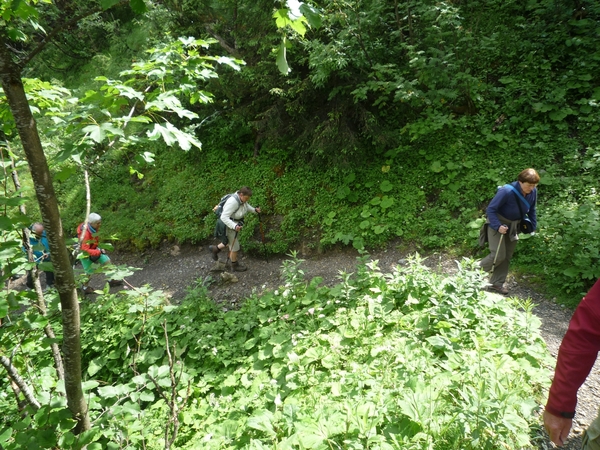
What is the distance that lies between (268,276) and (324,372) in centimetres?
457

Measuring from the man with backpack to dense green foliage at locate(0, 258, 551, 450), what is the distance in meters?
1.68

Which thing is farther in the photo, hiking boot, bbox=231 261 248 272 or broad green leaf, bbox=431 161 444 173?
hiking boot, bbox=231 261 248 272

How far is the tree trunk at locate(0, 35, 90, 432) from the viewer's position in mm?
1399

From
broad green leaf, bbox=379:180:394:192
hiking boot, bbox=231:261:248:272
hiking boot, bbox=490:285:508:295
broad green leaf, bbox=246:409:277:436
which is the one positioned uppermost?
broad green leaf, bbox=379:180:394:192

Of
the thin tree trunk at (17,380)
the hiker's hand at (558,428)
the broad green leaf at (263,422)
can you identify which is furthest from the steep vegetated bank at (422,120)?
the thin tree trunk at (17,380)

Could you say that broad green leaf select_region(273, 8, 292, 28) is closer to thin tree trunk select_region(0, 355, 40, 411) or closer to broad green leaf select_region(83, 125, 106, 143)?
broad green leaf select_region(83, 125, 106, 143)

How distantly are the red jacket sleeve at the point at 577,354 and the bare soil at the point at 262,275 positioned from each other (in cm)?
181

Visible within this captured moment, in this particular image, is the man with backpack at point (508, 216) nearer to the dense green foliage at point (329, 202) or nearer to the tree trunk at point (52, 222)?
the dense green foliage at point (329, 202)

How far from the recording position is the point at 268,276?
7844 mm

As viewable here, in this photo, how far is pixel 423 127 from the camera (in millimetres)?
7828

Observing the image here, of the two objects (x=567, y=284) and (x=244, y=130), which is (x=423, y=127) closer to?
(x=567, y=284)

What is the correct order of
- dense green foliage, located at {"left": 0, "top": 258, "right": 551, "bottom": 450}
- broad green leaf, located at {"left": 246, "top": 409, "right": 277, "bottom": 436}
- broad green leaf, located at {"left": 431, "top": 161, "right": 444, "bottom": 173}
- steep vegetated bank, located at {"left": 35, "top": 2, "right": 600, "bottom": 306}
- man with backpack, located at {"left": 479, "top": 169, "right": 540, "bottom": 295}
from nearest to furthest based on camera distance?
dense green foliage, located at {"left": 0, "top": 258, "right": 551, "bottom": 450}, broad green leaf, located at {"left": 246, "top": 409, "right": 277, "bottom": 436}, man with backpack, located at {"left": 479, "top": 169, "right": 540, "bottom": 295}, steep vegetated bank, located at {"left": 35, "top": 2, "right": 600, "bottom": 306}, broad green leaf, located at {"left": 431, "top": 161, "right": 444, "bottom": 173}

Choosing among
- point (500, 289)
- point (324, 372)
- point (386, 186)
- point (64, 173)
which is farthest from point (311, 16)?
point (386, 186)

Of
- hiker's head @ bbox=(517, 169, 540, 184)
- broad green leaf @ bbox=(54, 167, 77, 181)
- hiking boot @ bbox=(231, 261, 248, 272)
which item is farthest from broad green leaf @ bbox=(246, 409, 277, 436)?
hiking boot @ bbox=(231, 261, 248, 272)
